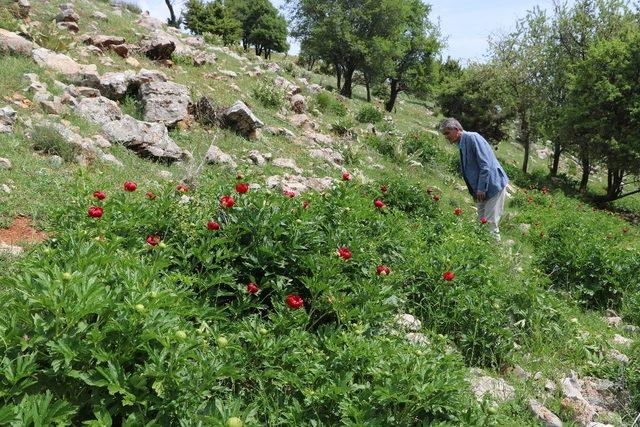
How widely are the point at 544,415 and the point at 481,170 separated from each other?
4269 mm

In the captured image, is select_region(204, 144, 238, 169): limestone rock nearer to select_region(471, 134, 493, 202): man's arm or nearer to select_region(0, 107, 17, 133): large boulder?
select_region(0, 107, 17, 133): large boulder

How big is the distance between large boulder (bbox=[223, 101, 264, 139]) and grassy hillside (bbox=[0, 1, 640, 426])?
9.90 ft

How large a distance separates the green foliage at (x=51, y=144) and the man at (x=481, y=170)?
5586 mm

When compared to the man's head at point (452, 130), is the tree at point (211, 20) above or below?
above

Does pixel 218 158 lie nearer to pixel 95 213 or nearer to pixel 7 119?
pixel 7 119

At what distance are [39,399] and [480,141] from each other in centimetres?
651

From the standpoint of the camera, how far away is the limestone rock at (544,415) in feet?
11.1

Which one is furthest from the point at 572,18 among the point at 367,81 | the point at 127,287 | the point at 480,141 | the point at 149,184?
the point at 127,287

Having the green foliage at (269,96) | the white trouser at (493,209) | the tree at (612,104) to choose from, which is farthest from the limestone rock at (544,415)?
the tree at (612,104)

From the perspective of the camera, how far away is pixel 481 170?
22.9 feet

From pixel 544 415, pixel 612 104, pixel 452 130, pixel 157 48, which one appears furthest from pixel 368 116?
pixel 544 415

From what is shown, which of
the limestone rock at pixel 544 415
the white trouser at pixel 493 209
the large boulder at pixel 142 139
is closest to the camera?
the limestone rock at pixel 544 415

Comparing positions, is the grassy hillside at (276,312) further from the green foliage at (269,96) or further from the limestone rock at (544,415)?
the green foliage at (269,96)

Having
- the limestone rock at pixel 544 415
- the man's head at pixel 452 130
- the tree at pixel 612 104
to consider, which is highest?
the tree at pixel 612 104
